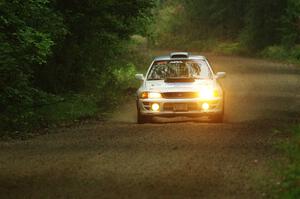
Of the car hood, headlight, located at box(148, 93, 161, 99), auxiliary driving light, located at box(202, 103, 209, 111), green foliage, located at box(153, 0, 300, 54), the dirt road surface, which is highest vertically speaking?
green foliage, located at box(153, 0, 300, 54)

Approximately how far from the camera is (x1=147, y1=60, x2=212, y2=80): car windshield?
60.6 ft

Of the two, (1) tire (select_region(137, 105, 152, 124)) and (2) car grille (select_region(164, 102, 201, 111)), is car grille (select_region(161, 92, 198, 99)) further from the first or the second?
(1) tire (select_region(137, 105, 152, 124))

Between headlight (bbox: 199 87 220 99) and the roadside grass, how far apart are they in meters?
3.26

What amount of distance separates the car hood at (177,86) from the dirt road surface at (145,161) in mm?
953

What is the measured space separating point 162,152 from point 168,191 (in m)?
3.26

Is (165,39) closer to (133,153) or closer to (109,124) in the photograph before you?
(109,124)

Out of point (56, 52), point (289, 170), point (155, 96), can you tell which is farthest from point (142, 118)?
point (289, 170)

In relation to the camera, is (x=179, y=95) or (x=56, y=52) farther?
(x=56, y=52)

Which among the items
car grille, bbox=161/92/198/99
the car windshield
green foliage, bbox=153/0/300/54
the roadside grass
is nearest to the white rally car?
car grille, bbox=161/92/198/99

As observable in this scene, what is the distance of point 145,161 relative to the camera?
12.1 m

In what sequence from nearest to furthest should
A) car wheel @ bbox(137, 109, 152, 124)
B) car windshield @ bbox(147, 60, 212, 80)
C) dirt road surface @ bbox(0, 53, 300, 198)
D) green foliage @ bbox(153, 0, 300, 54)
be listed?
dirt road surface @ bbox(0, 53, 300, 198) → car wheel @ bbox(137, 109, 152, 124) → car windshield @ bbox(147, 60, 212, 80) → green foliage @ bbox(153, 0, 300, 54)

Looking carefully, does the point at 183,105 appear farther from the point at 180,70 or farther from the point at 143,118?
the point at 180,70

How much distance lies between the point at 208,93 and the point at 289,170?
689 centimetres

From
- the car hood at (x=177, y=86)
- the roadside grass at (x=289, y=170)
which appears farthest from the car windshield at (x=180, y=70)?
the roadside grass at (x=289, y=170)
